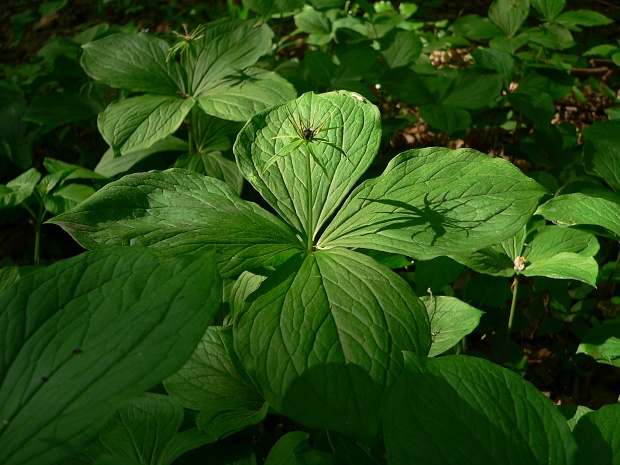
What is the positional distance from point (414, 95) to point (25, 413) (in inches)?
81.0

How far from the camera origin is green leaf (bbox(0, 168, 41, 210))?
184 cm

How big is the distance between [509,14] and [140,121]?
6.82 feet

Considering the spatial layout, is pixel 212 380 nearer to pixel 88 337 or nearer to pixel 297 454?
pixel 297 454

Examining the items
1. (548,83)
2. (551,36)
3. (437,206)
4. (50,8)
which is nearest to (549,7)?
(551,36)

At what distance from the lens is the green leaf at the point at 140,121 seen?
1.84m

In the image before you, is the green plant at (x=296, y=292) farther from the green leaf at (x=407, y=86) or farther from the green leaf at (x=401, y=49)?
the green leaf at (x=401, y=49)

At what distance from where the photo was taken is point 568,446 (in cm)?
82

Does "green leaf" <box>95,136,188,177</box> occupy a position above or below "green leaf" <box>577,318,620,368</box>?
above

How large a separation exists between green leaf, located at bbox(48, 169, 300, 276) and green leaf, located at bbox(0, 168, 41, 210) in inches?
31.7

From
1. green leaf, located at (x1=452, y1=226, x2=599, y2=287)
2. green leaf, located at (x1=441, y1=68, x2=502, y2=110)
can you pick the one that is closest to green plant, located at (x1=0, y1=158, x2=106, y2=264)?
green leaf, located at (x1=452, y1=226, x2=599, y2=287)

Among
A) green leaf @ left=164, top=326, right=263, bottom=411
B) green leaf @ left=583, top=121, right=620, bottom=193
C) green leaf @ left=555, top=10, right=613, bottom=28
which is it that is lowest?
green leaf @ left=164, top=326, right=263, bottom=411

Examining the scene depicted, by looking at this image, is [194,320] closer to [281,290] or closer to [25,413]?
[25,413]

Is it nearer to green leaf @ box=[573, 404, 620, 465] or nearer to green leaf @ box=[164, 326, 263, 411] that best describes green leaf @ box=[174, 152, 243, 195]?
green leaf @ box=[164, 326, 263, 411]

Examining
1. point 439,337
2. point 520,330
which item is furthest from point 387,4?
point 439,337
